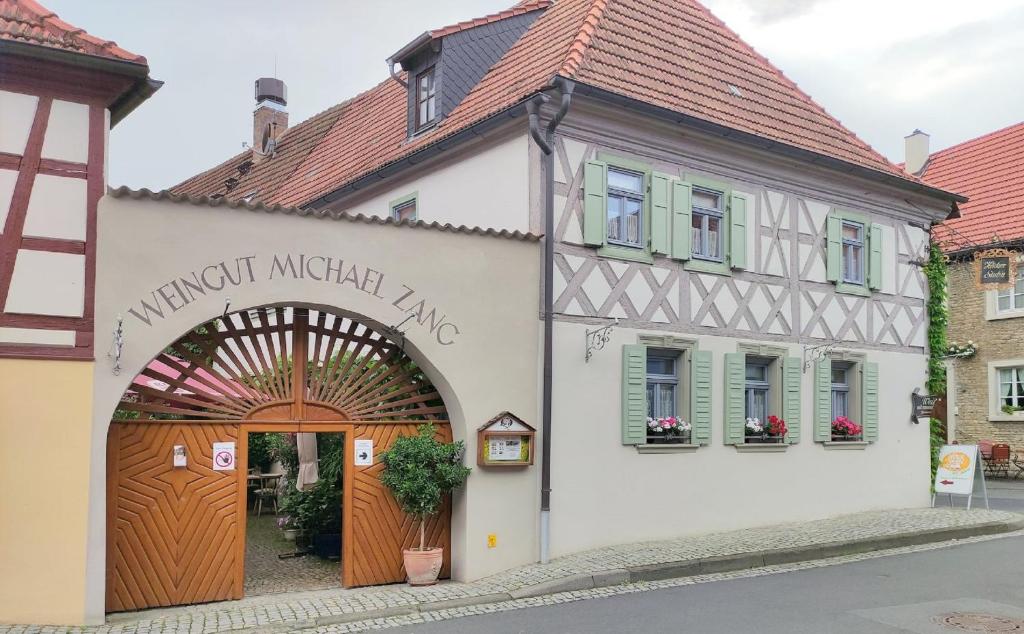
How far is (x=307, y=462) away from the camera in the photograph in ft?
44.2

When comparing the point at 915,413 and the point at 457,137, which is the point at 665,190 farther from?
the point at 915,413

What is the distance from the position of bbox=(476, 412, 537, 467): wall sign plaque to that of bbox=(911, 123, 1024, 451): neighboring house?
15.9 m

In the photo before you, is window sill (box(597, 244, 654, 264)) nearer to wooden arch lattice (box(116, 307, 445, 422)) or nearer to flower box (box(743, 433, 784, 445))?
wooden arch lattice (box(116, 307, 445, 422))

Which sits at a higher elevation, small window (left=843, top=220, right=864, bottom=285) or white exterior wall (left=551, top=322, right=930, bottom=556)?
small window (left=843, top=220, right=864, bottom=285)

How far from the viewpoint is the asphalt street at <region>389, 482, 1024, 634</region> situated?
8352 mm

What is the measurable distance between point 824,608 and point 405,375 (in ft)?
15.6

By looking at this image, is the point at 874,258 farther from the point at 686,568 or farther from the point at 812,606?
the point at 812,606

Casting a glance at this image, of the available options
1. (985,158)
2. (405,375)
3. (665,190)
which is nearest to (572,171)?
(665,190)

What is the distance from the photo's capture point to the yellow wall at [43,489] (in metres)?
8.27

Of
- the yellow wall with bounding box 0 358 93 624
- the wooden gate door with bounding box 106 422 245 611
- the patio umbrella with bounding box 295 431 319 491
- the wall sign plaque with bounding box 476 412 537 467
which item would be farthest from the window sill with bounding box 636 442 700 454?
the yellow wall with bounding box 0 358 93 624

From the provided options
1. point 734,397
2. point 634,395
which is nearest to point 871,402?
point 734,397

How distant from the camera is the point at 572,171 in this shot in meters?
11.9

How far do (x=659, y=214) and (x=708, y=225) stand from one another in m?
1.15

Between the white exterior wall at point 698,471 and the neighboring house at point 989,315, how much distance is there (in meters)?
9.03
